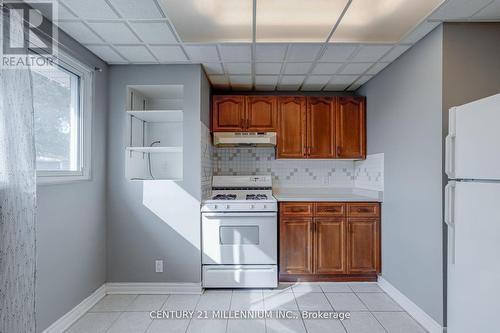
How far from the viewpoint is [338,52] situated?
2598mm

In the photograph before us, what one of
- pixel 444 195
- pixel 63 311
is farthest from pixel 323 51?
pixel 63 311

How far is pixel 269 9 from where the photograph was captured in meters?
2.29

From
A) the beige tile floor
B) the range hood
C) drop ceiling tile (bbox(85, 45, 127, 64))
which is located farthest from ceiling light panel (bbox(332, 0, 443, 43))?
the beige tile floor

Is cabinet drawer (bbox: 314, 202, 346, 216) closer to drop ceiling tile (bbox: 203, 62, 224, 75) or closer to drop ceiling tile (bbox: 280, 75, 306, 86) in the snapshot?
drop ceiling tile (bbox: 280, 75, 306, 86)

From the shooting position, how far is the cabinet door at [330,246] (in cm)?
311

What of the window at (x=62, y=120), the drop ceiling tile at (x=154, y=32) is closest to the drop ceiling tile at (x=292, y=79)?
the drop ceiling tile at (x=154, y=32)

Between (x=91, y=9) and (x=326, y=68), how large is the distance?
2210 mm

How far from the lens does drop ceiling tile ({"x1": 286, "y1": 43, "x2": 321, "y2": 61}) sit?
2477mm

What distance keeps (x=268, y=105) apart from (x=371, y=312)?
8.29 ft

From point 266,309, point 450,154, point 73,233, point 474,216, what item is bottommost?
point 266,309

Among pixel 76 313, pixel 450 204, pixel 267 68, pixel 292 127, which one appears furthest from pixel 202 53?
pixel 76 313

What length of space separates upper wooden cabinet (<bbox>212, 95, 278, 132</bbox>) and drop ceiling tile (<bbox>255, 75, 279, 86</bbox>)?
0.55 ft

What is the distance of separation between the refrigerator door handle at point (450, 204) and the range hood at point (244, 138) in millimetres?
1991

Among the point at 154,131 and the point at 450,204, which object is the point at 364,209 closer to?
the point at 450,204
